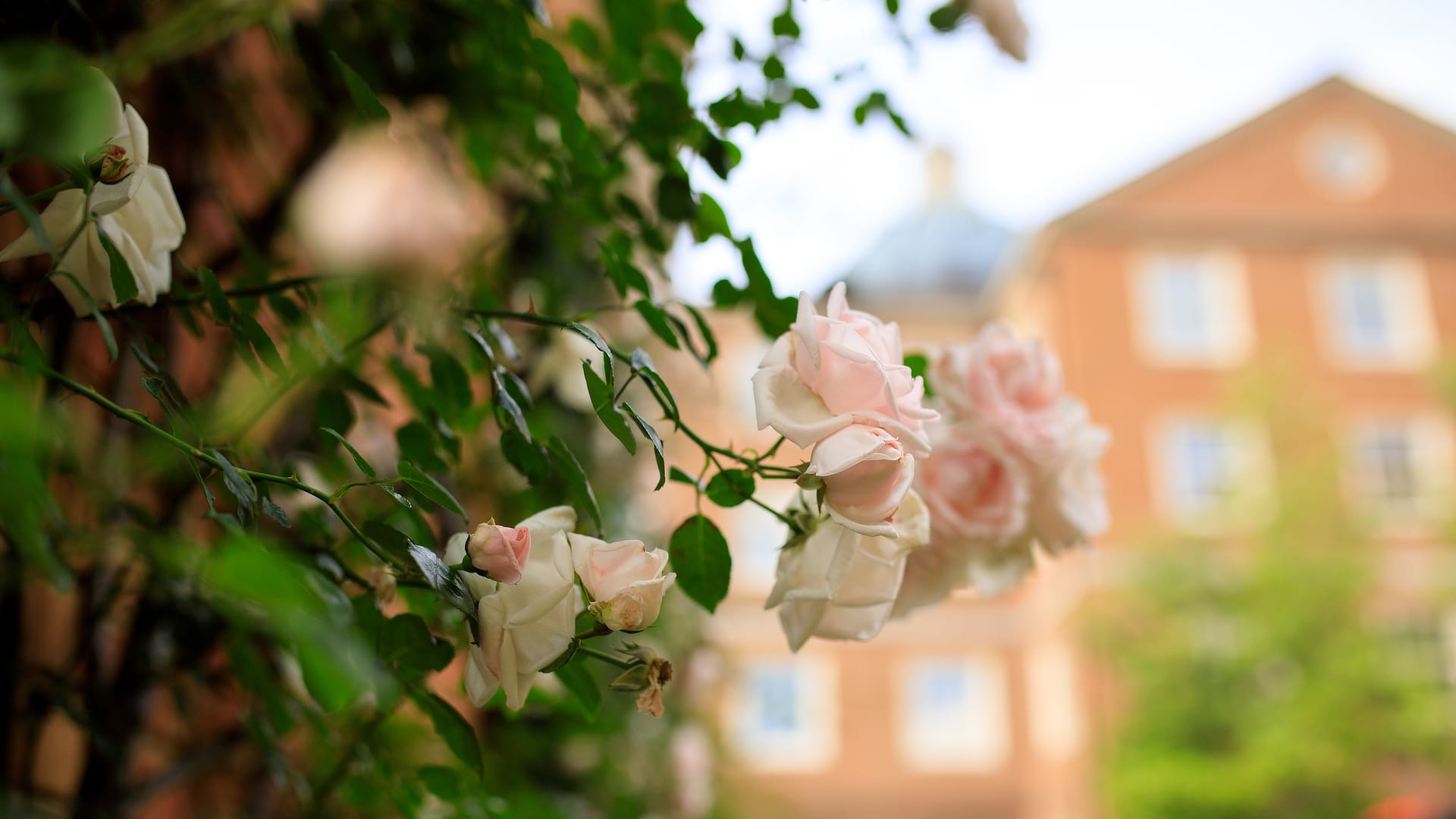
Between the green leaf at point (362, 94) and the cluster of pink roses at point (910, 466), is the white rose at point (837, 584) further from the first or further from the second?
the green leaf at point (362, 94)

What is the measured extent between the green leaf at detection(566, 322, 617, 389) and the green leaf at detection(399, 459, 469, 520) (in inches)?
2.8

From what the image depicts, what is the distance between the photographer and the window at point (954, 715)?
1277 cm

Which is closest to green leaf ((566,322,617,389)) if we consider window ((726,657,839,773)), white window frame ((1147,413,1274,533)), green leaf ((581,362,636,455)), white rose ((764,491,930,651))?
green leaf ((581,362,636,455))

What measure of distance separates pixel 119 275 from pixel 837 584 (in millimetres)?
300

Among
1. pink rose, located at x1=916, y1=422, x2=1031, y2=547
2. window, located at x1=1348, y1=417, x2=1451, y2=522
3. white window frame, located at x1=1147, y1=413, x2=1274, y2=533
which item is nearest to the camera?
pink rose, located at x1=916, y1=422, x2=1031, y2=547

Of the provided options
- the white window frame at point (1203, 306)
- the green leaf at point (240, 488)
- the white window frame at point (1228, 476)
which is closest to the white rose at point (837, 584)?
the green leaf at point (240, 488)

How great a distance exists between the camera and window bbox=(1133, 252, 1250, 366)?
39.0 feet

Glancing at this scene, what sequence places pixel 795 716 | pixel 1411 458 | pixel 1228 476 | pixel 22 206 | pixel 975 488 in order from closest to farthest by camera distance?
pixel 22 206 → pixel 975 488 → pixel 1228 476 → pixel 1411 458 → pixel 795 716

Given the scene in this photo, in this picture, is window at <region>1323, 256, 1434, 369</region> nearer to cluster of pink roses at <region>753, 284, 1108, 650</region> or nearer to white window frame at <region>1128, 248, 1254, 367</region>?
white window frame at <region>1128, 248, 1254, 367</region>

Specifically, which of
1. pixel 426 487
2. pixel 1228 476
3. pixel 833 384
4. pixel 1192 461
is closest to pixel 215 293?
pixel 426 487

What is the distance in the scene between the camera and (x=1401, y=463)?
11.6 meters

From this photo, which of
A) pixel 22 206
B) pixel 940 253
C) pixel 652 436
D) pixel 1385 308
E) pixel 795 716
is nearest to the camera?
pixel 22 206

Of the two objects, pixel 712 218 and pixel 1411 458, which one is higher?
pixel 1411 458

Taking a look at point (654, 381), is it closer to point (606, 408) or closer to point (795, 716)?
point (606, 408)
